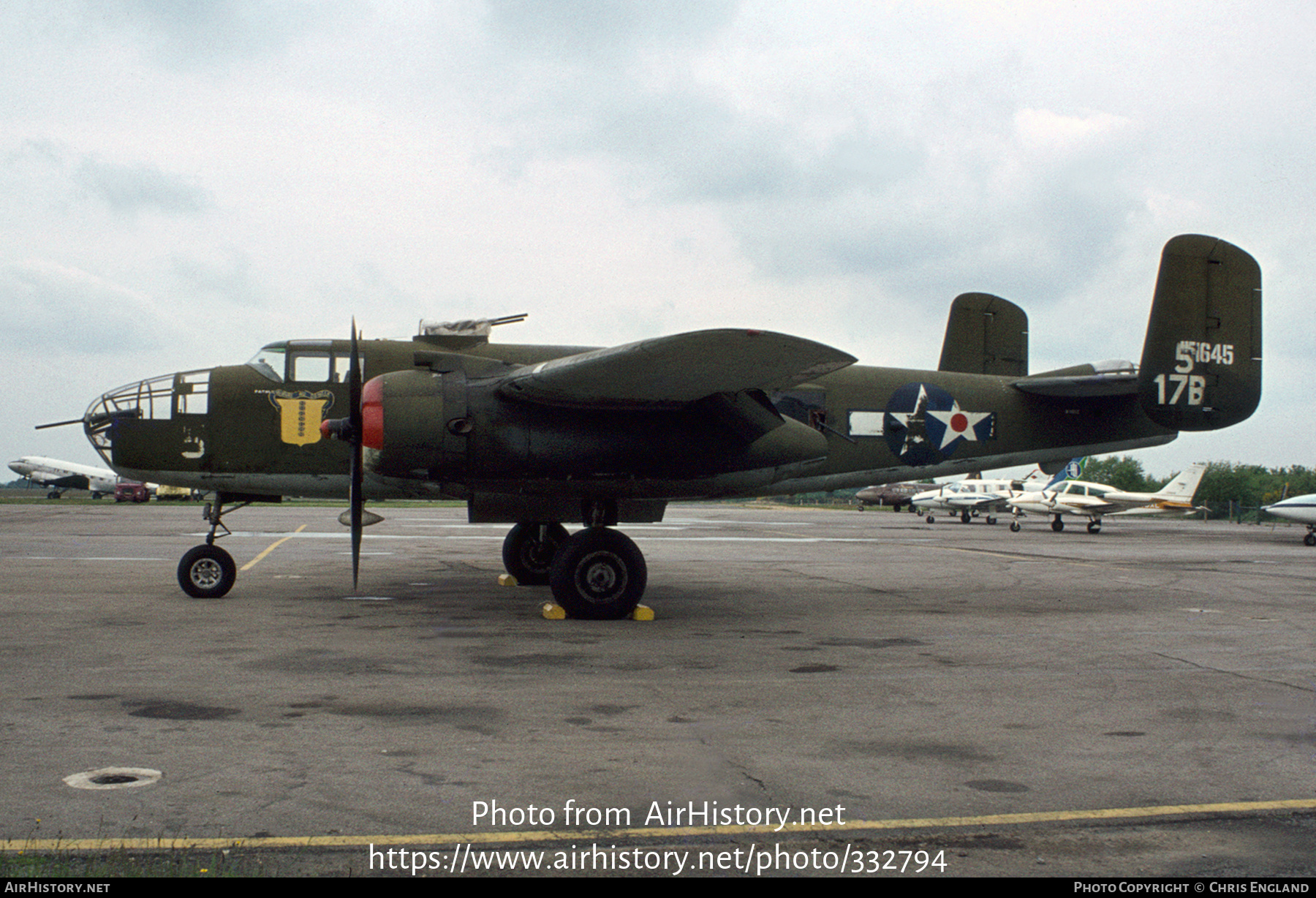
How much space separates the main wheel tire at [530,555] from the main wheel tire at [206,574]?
13.7ft

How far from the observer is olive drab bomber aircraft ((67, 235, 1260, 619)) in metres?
10.3

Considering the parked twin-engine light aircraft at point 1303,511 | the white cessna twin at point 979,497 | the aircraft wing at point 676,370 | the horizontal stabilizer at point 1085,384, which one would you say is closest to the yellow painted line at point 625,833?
the aircraft wing at point 676,370

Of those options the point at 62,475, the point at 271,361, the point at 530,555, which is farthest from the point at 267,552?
the point at 62,475

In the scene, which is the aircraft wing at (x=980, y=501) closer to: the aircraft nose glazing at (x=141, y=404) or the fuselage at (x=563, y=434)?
the fuselage at (x=563, y=434)

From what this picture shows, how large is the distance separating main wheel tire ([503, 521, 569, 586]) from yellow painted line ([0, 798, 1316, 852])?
1065 centimetres

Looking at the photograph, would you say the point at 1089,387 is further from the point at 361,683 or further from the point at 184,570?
the point at 184,570

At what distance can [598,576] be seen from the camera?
11.0 metres

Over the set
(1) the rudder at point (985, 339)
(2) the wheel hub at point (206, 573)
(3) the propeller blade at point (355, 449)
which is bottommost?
(2) the wheel hub at point (206, 573)

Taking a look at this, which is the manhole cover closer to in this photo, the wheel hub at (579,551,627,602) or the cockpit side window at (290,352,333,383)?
the wheel hub at (579,551,627,602)

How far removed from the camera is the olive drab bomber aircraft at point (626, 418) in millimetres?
10336

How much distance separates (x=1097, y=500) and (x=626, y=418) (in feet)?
123

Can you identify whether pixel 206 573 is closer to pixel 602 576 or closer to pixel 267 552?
pixel 602 576

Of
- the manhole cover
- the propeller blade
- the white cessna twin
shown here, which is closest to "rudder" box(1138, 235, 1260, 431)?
the propeller blade

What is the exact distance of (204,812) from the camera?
168 inches
